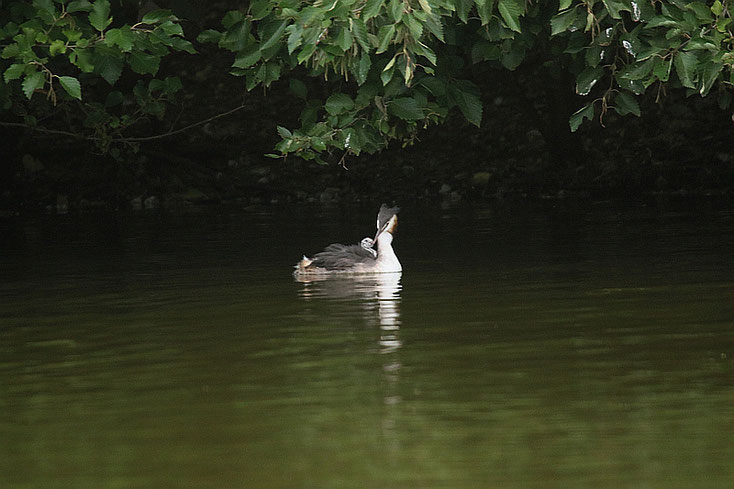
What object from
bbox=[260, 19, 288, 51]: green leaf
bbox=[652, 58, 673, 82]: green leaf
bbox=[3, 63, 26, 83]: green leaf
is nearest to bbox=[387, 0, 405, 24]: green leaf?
bbox=[260, 19, 288, 51]: green leaf

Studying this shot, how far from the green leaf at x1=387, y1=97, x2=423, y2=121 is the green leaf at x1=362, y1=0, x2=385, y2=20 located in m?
1.97

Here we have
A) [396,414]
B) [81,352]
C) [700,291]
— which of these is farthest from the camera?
[700,291]

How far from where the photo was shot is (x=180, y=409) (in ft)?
22.9

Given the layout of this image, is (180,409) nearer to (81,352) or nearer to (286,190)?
(81,352)

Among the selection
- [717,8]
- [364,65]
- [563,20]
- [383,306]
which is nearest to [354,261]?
[383,306]

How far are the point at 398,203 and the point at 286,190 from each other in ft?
7.63

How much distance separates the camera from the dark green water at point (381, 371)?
585cm

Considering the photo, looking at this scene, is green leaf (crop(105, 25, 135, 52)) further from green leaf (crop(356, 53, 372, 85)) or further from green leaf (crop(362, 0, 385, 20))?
green leaf (crop(362, 0, 385, 20))

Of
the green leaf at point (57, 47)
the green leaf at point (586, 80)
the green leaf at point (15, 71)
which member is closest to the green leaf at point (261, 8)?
the green leaf at point (57, 47)

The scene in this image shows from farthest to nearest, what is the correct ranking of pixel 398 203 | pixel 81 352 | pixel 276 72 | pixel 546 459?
pixel 398 203 → pixel 276 72 → pixel 81 352 → pixel 546 459

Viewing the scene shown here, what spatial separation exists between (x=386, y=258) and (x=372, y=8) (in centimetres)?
377

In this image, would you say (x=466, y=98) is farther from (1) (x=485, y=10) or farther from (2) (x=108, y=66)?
(2) (x=108, y=66)

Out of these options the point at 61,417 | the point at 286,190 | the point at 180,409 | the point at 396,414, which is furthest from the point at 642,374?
the point at 286,190

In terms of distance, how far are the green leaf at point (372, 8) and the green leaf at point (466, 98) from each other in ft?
7.87
